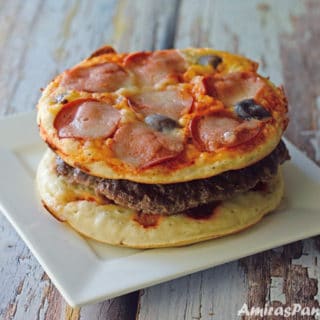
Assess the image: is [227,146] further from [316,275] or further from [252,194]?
[316,275]

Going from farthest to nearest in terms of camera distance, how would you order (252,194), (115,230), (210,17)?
(210,17) < (252,194) < (115,230)

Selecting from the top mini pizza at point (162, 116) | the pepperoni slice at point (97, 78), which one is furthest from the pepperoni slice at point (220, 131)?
the pepperoni slice at point (97, 78)

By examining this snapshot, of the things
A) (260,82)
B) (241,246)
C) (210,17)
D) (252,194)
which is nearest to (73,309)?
(241,246)

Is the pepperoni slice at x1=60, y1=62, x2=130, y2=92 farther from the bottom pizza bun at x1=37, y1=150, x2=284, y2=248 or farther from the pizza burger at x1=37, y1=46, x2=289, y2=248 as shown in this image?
the bottom pizza bun at x1=37, y1=150, x2=284, y2=248

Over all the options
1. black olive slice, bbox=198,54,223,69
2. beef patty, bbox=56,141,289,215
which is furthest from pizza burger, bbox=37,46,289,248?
black olive slice, bbox=198,54,223,69

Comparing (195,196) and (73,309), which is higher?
(195,196)

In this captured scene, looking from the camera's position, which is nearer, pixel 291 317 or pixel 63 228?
pixel 291 317

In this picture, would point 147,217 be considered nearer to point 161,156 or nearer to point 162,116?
point 161,156
